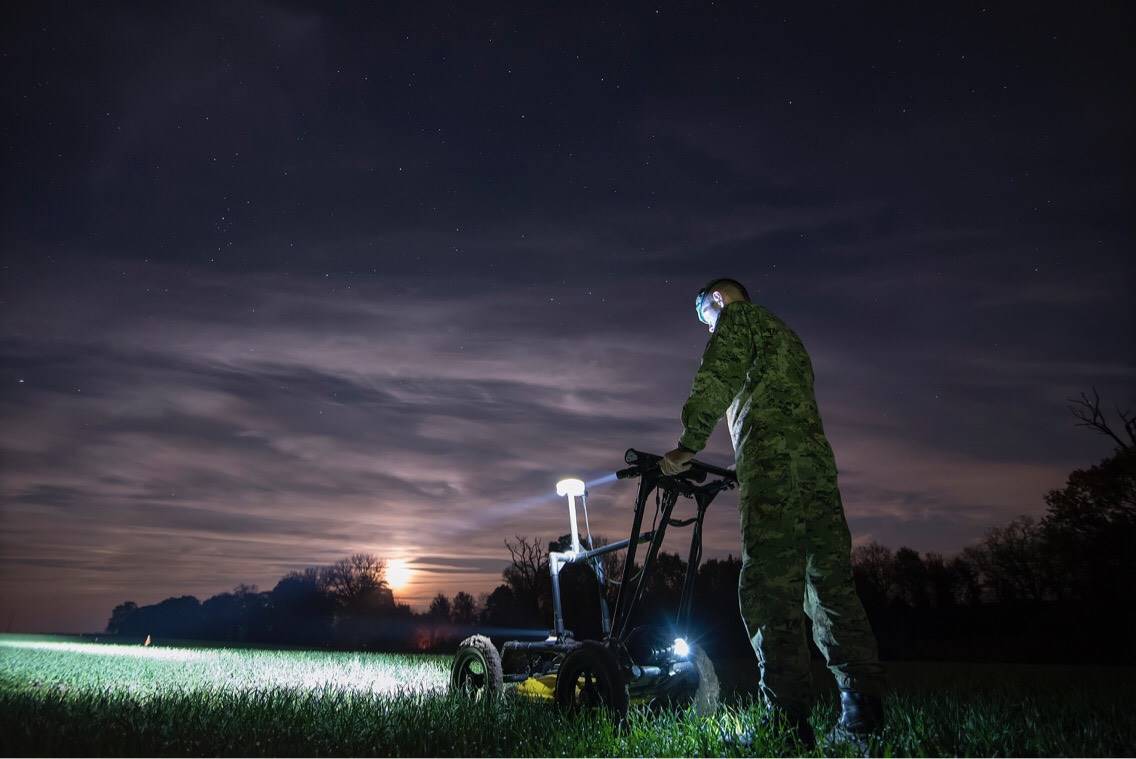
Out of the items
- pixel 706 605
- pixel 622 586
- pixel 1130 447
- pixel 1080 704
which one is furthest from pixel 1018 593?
pixel 622 586

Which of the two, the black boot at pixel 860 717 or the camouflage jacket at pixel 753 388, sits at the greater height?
the camouflage jacket at pixel 753 388

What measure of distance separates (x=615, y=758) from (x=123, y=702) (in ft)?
11.8

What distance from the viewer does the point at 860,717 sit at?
4125 millimetres

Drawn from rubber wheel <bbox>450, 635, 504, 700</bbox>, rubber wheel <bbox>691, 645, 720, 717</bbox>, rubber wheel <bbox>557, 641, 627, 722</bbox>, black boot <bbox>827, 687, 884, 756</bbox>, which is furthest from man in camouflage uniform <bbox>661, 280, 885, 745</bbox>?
rubber wheel <bbox>450, 635, 504, 700</bbox>

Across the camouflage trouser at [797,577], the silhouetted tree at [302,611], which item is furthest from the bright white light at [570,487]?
the silhouetted tree at [302,611]

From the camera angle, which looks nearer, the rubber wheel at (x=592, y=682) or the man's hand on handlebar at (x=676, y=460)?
the man's hand on handlebar at (x=676, y=460)

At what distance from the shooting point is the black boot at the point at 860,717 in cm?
407

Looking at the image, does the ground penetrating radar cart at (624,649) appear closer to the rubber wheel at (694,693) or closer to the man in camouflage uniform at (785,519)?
the rubber wheel at (694,693)

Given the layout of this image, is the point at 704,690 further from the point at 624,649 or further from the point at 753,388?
the point at 753,388

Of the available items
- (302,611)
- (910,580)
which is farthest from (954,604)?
(302,611)

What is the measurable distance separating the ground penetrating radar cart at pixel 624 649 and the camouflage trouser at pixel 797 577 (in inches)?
34.0

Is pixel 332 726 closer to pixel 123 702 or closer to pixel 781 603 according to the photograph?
pixel 123 702

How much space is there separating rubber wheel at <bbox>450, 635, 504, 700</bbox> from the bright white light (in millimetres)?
1564

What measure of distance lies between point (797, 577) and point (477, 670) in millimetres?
3585
